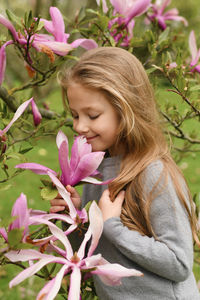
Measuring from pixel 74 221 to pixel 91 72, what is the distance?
59cm

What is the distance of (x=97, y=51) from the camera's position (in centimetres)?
152

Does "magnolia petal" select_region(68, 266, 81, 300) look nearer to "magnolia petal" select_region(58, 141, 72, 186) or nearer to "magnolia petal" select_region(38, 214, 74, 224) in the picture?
"magnolia petal" select_region(38, 214, 74, 224)

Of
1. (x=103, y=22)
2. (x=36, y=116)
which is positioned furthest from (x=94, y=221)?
(x=103, y=22)

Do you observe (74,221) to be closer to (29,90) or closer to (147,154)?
(147,154)

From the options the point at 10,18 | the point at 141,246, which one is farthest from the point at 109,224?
the point at 10,18

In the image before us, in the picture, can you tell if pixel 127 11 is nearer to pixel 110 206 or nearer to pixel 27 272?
pixel 110 206

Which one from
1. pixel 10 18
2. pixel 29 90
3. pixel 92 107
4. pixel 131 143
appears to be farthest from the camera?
pixel 29 90

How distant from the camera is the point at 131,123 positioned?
1511 millimetres

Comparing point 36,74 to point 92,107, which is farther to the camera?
point 36,74

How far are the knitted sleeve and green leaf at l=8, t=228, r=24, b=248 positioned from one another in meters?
0.48

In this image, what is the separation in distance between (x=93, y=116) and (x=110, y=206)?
304 mm

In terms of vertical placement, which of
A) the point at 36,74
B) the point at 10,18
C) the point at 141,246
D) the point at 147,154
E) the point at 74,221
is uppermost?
the point at 10,18

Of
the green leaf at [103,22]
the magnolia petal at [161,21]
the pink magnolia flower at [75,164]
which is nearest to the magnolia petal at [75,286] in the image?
the pink magnolia flower at [75,164]

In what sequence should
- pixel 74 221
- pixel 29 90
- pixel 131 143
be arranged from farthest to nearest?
pixel 29 90 → pixel 131 143 → pixel 74 221
